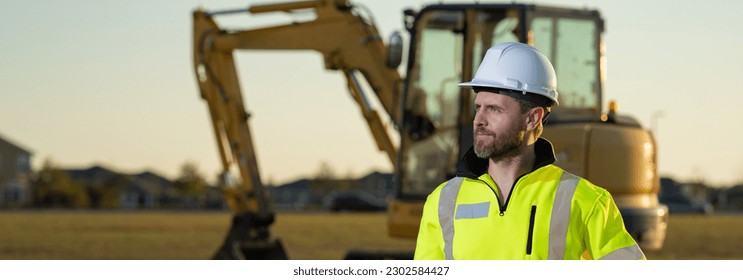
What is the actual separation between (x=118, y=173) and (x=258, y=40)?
228 ft

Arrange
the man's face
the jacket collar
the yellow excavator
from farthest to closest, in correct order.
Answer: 1. the yellow excavator
2. the jacket collar
3. the man's face

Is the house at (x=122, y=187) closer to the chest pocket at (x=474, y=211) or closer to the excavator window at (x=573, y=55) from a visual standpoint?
the excavator window at (x=573, y=55)

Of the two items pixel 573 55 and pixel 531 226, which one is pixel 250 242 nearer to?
pixel 573 55

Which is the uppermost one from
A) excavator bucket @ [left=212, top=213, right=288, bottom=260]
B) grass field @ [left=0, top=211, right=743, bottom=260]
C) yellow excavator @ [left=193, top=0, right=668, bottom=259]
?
yellow excavator @ [left=193, top=0, right=668, bottom=259]

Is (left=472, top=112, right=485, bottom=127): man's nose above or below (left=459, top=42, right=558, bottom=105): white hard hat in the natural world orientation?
below

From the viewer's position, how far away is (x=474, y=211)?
323 centimetres

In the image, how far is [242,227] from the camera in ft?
42.4

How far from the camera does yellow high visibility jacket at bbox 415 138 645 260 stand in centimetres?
316

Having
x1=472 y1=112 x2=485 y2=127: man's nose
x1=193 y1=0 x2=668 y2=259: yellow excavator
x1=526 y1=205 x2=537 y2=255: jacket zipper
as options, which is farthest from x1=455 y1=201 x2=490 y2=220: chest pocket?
x1=193 y1=0 x2=668 y2=259: yellow excavator

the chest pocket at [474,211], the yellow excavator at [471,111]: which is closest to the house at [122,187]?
the yellow excavator at [471,111]

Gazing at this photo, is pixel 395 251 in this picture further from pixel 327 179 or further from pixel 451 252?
pixel 327 179

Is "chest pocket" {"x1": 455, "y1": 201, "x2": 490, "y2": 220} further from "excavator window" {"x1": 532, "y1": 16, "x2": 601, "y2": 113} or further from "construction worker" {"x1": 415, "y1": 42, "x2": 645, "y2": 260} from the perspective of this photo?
"excavator window" {"x1": 532, "y1": 16, "x2": 601, "y2": 113}

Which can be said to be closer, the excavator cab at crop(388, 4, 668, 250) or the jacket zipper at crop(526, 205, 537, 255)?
the jacket zipper at crop(526, 205, 537, 255)
